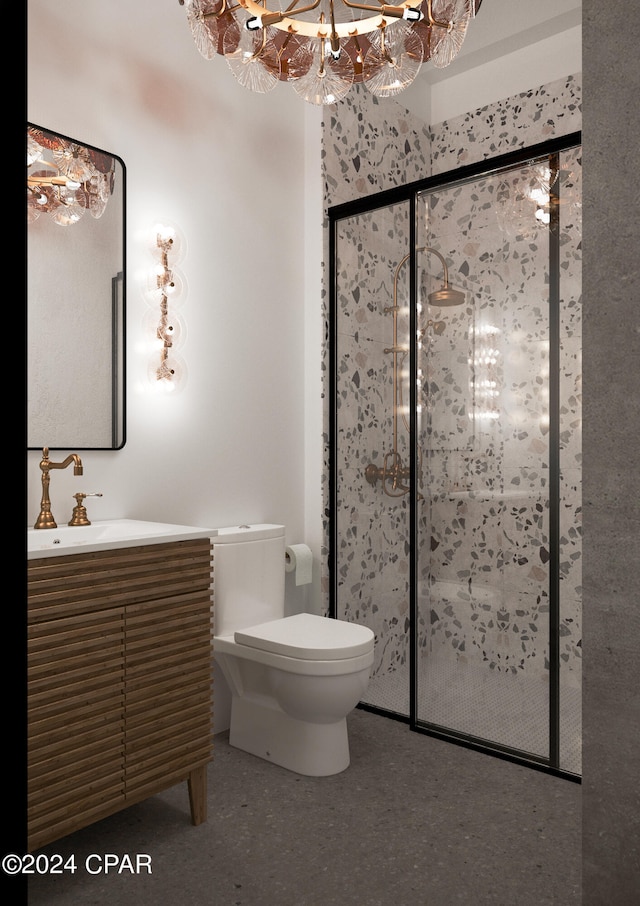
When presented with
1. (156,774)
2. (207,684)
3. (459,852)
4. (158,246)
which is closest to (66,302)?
(158,246)

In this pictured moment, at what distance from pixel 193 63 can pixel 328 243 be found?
93cm

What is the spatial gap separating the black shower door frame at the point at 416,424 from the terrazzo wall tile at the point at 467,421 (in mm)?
29

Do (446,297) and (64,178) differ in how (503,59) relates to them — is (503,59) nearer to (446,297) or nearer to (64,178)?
(446,297)

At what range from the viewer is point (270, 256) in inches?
118

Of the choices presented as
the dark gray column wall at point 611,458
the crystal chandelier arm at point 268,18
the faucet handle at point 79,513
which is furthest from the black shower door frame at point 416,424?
the dark gray column wall at point 611,458

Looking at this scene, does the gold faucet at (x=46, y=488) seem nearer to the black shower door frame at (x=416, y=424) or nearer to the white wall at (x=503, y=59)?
the black shower door frame at (x=416, y=424)

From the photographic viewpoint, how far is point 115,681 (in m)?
1.78

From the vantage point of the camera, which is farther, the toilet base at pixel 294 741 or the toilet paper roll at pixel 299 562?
the toilet paper roll at pixel 299 562

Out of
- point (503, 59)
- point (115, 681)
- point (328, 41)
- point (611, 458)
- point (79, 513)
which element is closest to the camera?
point (611, 458)

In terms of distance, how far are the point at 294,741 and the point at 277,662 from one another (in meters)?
0.33

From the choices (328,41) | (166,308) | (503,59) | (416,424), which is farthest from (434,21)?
(503,59)

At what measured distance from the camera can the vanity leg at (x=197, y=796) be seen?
2.01 meters

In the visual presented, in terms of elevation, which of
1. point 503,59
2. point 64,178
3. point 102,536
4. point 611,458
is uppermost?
point 503,59

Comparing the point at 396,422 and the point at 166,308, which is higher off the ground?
the point at 166,308
